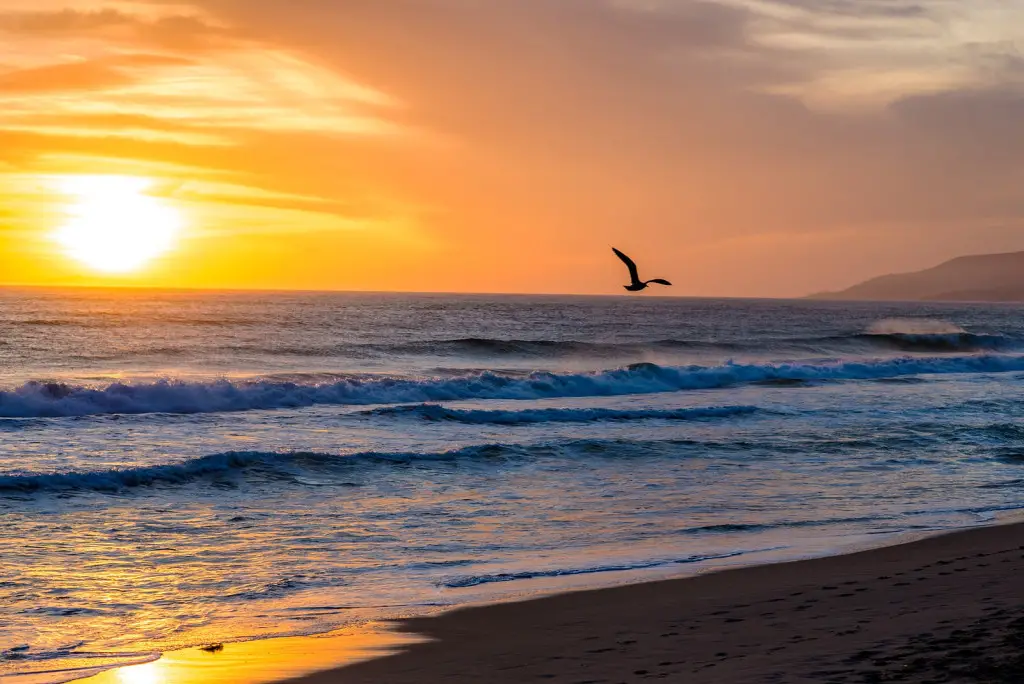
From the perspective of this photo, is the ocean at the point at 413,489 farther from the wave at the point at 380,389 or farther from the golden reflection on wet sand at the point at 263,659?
the golden reflection on wet sand at the point at 263,659

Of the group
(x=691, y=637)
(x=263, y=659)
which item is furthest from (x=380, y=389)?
(x=691, y=637)

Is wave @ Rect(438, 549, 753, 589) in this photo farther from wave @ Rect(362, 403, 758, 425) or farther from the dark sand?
wave @ Rect(362, 403, 758, 425)

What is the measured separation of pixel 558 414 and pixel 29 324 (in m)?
46.3

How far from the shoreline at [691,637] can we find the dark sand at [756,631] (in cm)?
1

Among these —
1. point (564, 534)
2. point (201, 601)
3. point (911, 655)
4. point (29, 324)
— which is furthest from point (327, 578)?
point (29, 324)

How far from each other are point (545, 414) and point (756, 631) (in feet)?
54.5

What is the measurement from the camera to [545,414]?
933 inches

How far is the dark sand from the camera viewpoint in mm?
5957

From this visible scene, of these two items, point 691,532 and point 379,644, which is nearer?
point 379,644

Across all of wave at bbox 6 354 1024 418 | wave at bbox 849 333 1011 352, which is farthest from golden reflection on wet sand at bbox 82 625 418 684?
wave at bbox 849 333 1011 352

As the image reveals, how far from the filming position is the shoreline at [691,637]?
20.0ft

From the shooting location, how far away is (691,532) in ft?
36.7

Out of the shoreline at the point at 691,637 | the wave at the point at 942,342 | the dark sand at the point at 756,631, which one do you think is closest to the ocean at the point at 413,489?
the shoreline at the point at 691,637

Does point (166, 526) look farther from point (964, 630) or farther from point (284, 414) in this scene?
point (284, 414)
